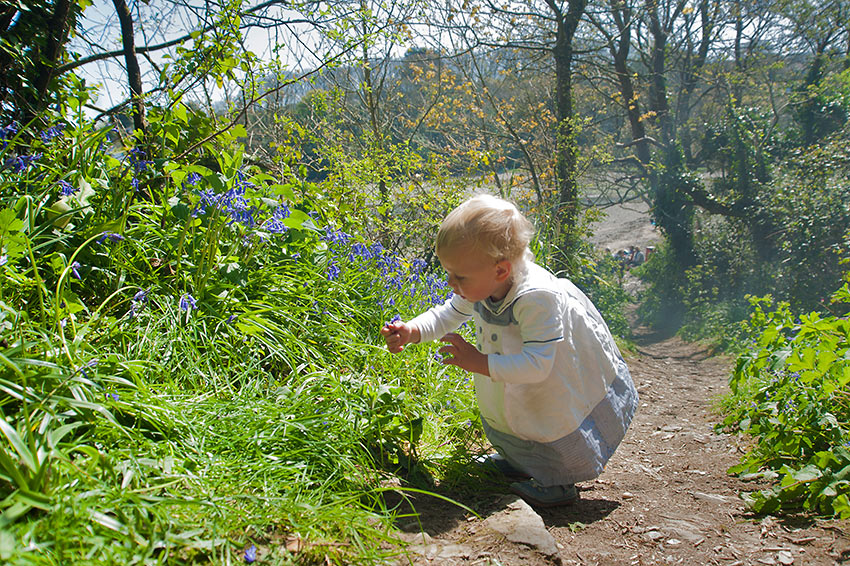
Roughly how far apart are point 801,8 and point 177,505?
16.2m

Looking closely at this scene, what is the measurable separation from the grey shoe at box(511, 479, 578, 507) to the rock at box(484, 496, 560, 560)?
233 mm

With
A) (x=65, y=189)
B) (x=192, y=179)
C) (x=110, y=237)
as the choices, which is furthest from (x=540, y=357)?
(x=65, y=189)

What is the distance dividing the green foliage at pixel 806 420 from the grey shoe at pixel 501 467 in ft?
2.74

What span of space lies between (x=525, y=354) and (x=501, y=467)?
0.59 m

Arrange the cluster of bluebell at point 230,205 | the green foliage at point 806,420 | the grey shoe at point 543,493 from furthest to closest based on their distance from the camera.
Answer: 1. the cluster of bluebell at point 230,205
2. the grey shoe at point 543,493
3. the green foliage at point 806,420

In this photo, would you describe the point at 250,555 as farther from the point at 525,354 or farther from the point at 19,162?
the point at 19,162

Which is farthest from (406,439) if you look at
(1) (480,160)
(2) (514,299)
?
(1) (480,160)

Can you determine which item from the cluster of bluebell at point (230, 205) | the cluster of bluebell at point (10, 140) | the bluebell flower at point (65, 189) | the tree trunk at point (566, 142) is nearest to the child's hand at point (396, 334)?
the cluster of bluebell at point (230, 205)

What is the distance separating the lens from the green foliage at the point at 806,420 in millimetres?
1882

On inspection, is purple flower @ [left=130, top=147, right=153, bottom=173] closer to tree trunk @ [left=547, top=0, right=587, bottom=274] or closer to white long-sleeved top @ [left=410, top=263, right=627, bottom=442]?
white long-sleeved top @ [left=410, top=263, right=627, bottom=442]

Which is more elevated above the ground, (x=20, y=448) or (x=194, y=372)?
(x=20, y=448)

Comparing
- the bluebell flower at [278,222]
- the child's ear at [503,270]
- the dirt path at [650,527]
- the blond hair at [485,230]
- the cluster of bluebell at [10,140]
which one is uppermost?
the cluster of bluebell at [10,140]

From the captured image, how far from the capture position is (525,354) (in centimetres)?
201

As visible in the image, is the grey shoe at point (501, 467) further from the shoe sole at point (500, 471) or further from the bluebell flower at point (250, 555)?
the bluebell flower at point (250, 555)
